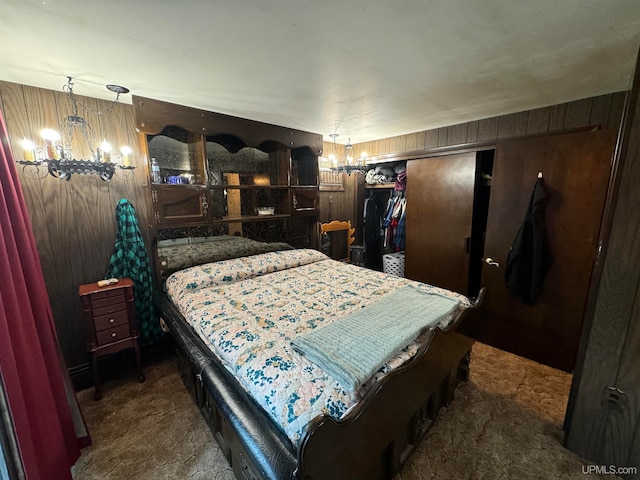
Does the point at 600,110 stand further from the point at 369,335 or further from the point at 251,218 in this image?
the point at 251,218

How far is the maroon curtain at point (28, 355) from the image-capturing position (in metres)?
1.13

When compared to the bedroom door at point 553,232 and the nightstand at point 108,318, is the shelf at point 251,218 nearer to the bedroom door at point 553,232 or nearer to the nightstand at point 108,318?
the nightstand at point 108,318

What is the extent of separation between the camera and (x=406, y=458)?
1537 mm

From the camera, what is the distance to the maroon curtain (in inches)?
44.4

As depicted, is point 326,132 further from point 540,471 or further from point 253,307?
point 540,471

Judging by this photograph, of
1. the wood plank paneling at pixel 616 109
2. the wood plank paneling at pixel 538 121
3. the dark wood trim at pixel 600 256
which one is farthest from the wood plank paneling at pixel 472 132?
the dark wood trim at pixel 600 256

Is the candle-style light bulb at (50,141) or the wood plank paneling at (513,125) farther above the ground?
the wood plank paneling at (513,125)

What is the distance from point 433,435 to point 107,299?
2.55m

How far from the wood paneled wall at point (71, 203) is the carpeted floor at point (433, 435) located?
69 centimetres

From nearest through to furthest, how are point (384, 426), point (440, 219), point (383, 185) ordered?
1. point (384, 426)
2. point (440, 219)
3. point (383, 185)

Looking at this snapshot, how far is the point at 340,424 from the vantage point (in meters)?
0.96

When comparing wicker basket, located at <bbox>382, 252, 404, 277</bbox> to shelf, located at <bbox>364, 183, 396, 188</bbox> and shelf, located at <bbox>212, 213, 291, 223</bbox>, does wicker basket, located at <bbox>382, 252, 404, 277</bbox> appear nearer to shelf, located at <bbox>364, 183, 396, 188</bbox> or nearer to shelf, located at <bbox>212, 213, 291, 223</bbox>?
shelf, located at <bbox>364, 183, 396, 188</bbox>

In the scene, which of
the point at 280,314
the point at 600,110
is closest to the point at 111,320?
the point at 280,314

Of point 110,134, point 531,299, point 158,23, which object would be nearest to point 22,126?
point 110,134
